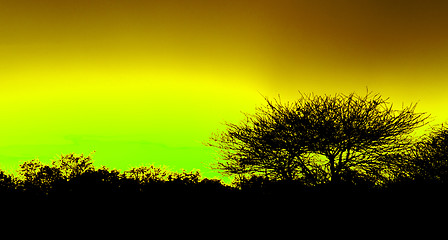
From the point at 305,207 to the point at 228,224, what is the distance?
8.72 feet

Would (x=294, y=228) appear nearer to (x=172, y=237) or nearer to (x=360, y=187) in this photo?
(x=172, y=237)

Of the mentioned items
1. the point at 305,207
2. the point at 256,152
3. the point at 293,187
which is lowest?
the point at 305,207

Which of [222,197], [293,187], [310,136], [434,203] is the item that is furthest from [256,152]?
[434,203]

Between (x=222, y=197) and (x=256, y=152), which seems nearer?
(x=222, y=197)

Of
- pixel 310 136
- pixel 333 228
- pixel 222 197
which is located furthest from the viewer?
pixel 310 136

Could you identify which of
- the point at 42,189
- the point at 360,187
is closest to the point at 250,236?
the point at 360,187

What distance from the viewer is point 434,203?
12.6 meters

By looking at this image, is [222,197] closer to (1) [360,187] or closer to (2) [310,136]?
A: (1) [360,187]

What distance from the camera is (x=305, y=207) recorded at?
13.1m

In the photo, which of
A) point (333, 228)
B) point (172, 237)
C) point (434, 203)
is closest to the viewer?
point (172, 237)

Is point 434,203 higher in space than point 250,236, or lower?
higher

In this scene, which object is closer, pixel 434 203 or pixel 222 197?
pixel 434 203

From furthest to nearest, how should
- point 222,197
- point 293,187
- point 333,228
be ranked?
point 293,187 < point 222,197 < point 333,228

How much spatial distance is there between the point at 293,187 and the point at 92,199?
22.0 ft
